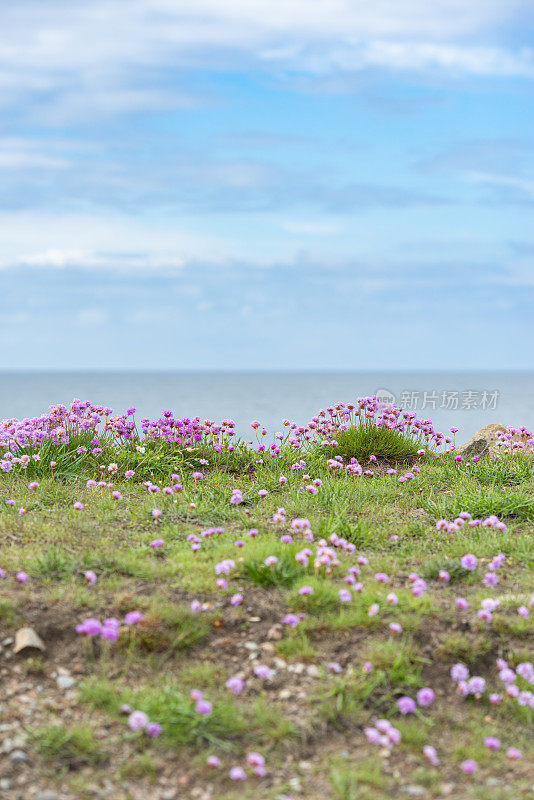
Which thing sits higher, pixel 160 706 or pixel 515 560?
pixel 515 560

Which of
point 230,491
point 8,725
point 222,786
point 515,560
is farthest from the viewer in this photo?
point 230,491

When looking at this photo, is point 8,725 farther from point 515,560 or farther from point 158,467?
point 158,467

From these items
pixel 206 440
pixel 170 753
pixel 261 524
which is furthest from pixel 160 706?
pixel 206 440

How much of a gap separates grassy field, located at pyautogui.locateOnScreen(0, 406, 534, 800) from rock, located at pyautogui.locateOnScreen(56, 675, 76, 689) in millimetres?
12

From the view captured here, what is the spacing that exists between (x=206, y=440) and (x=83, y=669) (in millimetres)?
5618

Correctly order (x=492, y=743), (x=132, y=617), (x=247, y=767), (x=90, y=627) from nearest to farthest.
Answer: (x=247, y=767), (x=492, y=743), (x=90, y=627), (x=132, y=617)

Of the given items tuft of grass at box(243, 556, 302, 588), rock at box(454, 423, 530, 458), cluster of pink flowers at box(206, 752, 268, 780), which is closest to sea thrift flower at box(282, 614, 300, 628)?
tuft of grass at box(243, 556, 302, 588)

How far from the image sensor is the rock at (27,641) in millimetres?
4184

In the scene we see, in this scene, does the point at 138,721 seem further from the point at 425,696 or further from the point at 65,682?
the point at 425,696

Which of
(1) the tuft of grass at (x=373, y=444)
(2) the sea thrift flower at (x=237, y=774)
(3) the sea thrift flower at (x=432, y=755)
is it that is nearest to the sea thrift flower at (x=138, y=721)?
(2) the sea thrift flower at (x=237, y=774)

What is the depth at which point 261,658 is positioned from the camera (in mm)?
4215

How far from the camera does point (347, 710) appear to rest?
149 inches

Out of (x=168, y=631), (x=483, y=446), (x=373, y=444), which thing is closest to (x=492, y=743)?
(x=168, y=631)

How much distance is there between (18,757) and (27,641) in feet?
→ 2.78
